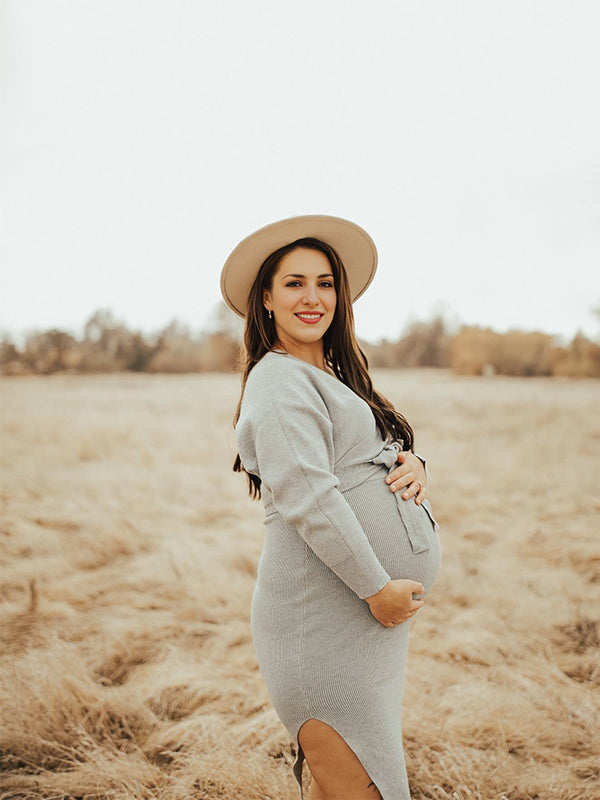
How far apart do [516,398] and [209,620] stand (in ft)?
24.0

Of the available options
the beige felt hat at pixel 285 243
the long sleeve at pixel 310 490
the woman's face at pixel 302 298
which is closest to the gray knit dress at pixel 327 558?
the long sleeve at pixel 310 490

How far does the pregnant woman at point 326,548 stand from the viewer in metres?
1.24

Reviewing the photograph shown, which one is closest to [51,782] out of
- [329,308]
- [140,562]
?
[329,308]

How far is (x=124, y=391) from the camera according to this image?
10.6 metres

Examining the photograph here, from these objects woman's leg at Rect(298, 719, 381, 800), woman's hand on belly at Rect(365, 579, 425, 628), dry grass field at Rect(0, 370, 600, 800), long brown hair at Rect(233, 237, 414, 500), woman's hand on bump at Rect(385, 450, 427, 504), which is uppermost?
long brown hair at Rect(233, 237, 414, 500)

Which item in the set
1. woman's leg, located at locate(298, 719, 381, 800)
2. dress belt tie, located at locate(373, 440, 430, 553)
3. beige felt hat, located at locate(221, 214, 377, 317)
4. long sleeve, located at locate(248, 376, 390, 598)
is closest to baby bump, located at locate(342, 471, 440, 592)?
dress belt tie, located at locate(373, 440, 430, 553)

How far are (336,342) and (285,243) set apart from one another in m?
0.30

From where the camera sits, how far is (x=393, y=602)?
1.29 metres

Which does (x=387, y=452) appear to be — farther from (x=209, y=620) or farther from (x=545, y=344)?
(x=545, y=344)

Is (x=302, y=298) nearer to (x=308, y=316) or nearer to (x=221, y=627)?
(x=308, y=316)

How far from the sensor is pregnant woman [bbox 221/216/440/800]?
1.24 m

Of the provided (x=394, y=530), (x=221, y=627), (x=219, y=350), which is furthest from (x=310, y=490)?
(x=219, y=350)

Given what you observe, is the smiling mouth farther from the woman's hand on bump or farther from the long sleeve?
the woman's hand on bump

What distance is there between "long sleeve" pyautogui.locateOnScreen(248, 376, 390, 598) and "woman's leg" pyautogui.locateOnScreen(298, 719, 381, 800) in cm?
34
